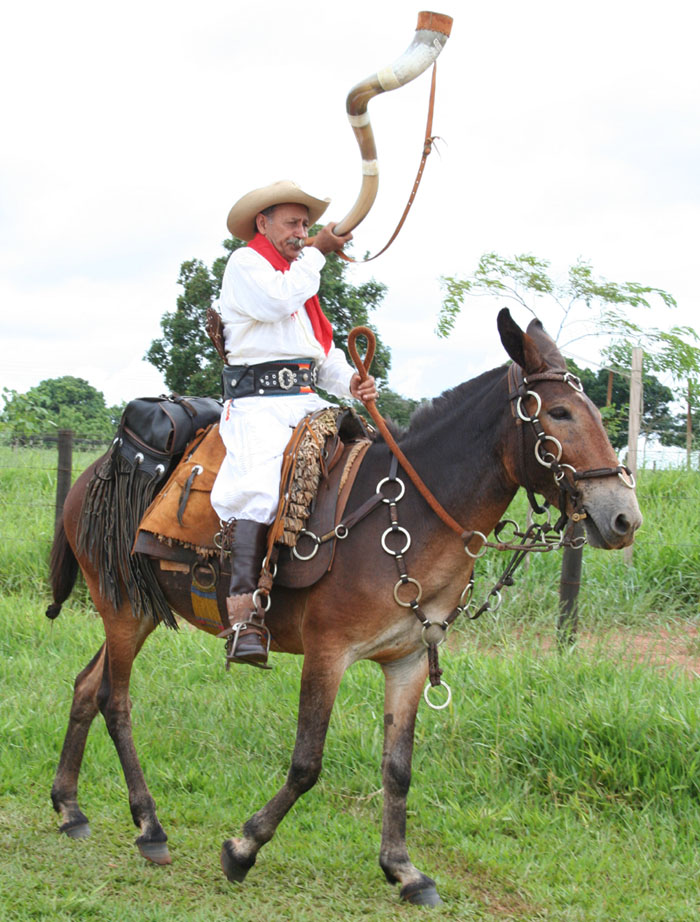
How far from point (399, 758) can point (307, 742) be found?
437 mm

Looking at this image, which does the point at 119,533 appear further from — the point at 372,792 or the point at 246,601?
the point at 372,792

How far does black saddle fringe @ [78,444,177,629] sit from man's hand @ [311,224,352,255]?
1412 millimetres

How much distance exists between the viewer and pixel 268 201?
403cm

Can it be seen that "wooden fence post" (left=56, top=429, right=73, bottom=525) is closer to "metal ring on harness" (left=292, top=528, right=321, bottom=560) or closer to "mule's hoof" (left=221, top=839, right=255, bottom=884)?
"mule's hoof" (left=221, top=839, right=255, bottom=884)

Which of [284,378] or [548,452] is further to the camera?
[284,378]

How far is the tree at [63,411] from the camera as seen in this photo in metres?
11.3

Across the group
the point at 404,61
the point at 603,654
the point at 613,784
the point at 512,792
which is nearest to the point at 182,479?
the point at 404,61

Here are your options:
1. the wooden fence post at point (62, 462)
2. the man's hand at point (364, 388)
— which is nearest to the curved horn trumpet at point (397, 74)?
the man's hand at point (364, 388)

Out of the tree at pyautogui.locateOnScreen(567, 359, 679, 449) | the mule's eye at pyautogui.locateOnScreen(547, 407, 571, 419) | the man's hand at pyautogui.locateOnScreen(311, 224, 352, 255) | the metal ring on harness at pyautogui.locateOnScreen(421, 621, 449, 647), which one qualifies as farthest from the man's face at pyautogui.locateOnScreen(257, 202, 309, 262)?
the tree at pyautogui.locateOnScreen(567, 359, 679, 449)

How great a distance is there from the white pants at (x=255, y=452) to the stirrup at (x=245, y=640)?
1.42 feet

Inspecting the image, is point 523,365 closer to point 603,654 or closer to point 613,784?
point 613,784

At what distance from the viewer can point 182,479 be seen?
4.19m

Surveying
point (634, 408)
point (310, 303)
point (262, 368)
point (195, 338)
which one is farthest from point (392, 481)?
point (195, 338)

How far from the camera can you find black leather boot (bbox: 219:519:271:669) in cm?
368
